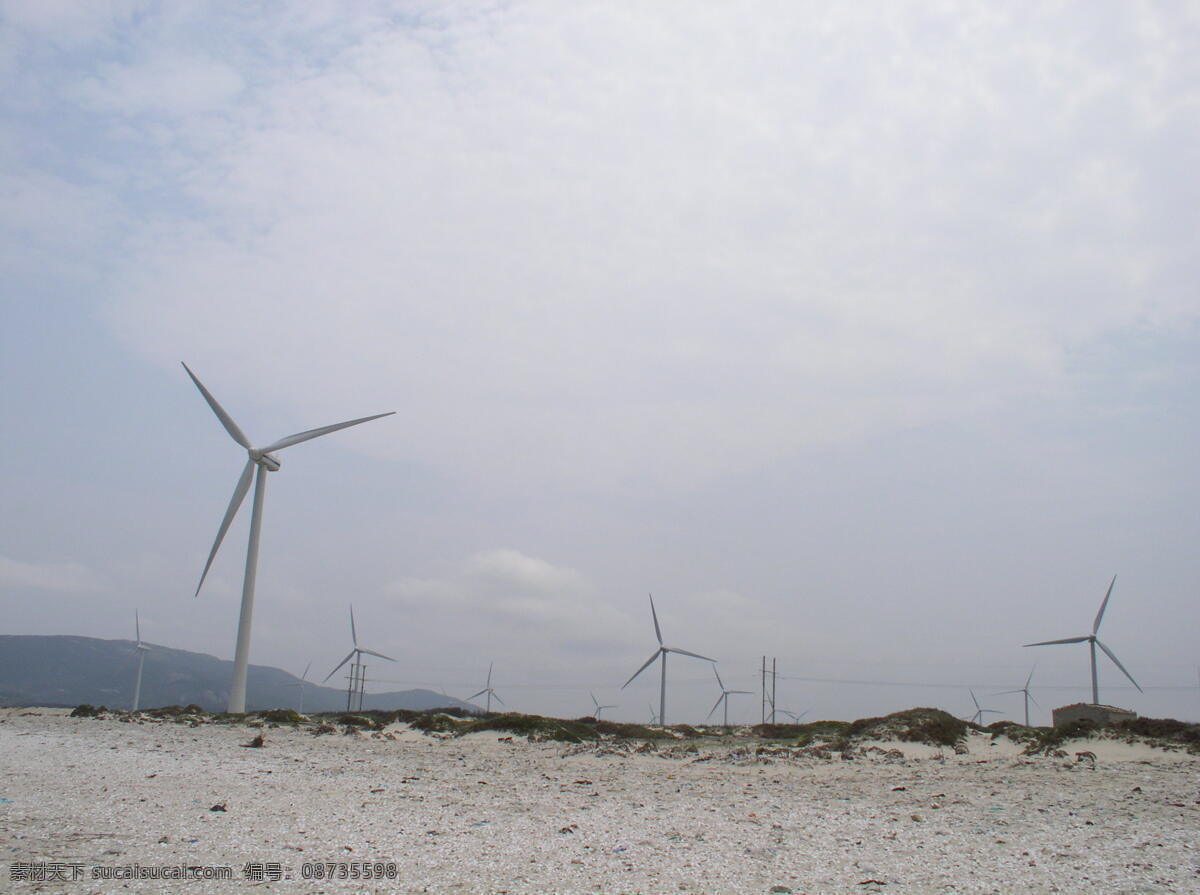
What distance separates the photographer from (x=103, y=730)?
31.7 metres

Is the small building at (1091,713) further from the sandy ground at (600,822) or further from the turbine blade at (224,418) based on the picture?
the turbine blade at (224,418)

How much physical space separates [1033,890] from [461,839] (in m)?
8.54

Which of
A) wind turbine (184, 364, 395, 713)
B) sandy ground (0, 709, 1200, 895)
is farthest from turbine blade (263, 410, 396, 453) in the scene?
sandy ground (0, 709, 1200, 895)

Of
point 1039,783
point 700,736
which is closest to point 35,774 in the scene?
point 1039,783

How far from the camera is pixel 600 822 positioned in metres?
15.3

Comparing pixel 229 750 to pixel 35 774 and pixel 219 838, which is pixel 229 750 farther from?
pixel 219 838

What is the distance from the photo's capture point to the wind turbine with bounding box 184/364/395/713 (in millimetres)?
47844

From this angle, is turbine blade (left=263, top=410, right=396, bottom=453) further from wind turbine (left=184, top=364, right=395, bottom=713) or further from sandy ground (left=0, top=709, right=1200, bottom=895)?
sandy ground (left=0, top=709, right=1200, bottom=895)

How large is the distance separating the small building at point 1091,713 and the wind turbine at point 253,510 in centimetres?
4227

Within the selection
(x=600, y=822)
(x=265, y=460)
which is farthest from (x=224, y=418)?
(x=600, y=822)

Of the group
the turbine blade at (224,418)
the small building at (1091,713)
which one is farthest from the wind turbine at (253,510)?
the small building at (1091,713)

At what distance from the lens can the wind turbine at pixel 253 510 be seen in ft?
157

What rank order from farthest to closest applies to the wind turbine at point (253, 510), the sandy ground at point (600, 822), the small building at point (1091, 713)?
the wind turbine at point (253, 510) < the small building at point (1091, 713) < the sandy ground at point (600, 822)

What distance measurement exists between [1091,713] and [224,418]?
179ft
